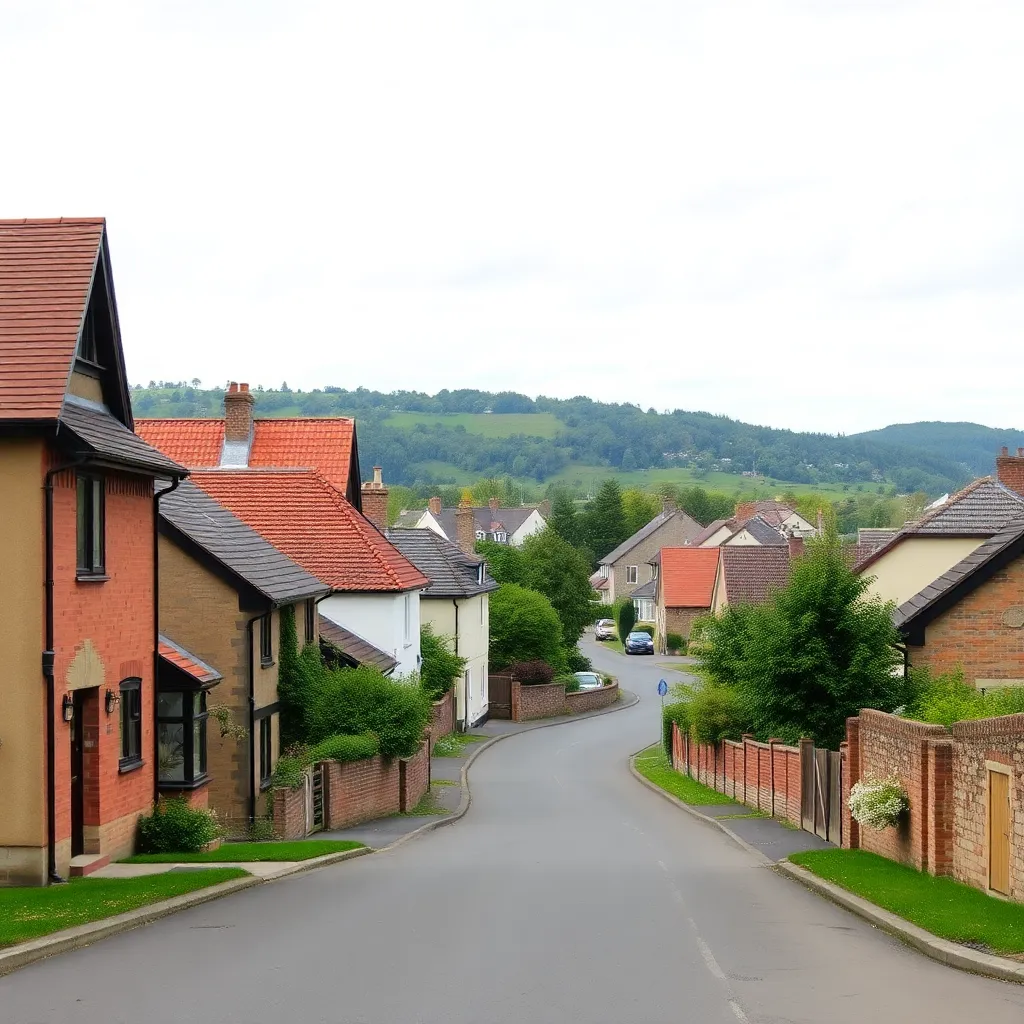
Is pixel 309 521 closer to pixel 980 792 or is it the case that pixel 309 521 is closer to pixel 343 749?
pixel 343 749

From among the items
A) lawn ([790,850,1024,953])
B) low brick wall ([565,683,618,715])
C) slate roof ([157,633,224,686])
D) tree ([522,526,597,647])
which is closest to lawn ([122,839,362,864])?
slate roof ([157,633,224,686])

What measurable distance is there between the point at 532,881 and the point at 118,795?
236 inches

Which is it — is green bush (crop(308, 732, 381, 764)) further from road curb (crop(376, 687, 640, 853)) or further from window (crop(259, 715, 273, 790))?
road curb (crop(376, 687, 640, 853))

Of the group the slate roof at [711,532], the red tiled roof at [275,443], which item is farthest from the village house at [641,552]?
the red tiled roof at [275,443]

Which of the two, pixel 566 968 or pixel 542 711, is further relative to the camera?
pixel 542 711

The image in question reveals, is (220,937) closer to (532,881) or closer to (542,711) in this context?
(532,881)

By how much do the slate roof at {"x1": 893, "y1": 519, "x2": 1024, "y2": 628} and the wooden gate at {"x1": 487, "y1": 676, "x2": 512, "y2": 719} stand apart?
115 feet

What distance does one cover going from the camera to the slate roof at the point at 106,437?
54.4 ft

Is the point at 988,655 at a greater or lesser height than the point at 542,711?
greater

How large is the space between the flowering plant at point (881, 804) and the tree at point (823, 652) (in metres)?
8.01

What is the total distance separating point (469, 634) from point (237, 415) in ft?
51.2

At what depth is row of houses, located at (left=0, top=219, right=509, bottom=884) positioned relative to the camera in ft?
52.3

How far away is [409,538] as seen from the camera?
184 ft

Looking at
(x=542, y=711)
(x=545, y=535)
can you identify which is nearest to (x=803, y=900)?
(x=542, y=711)
